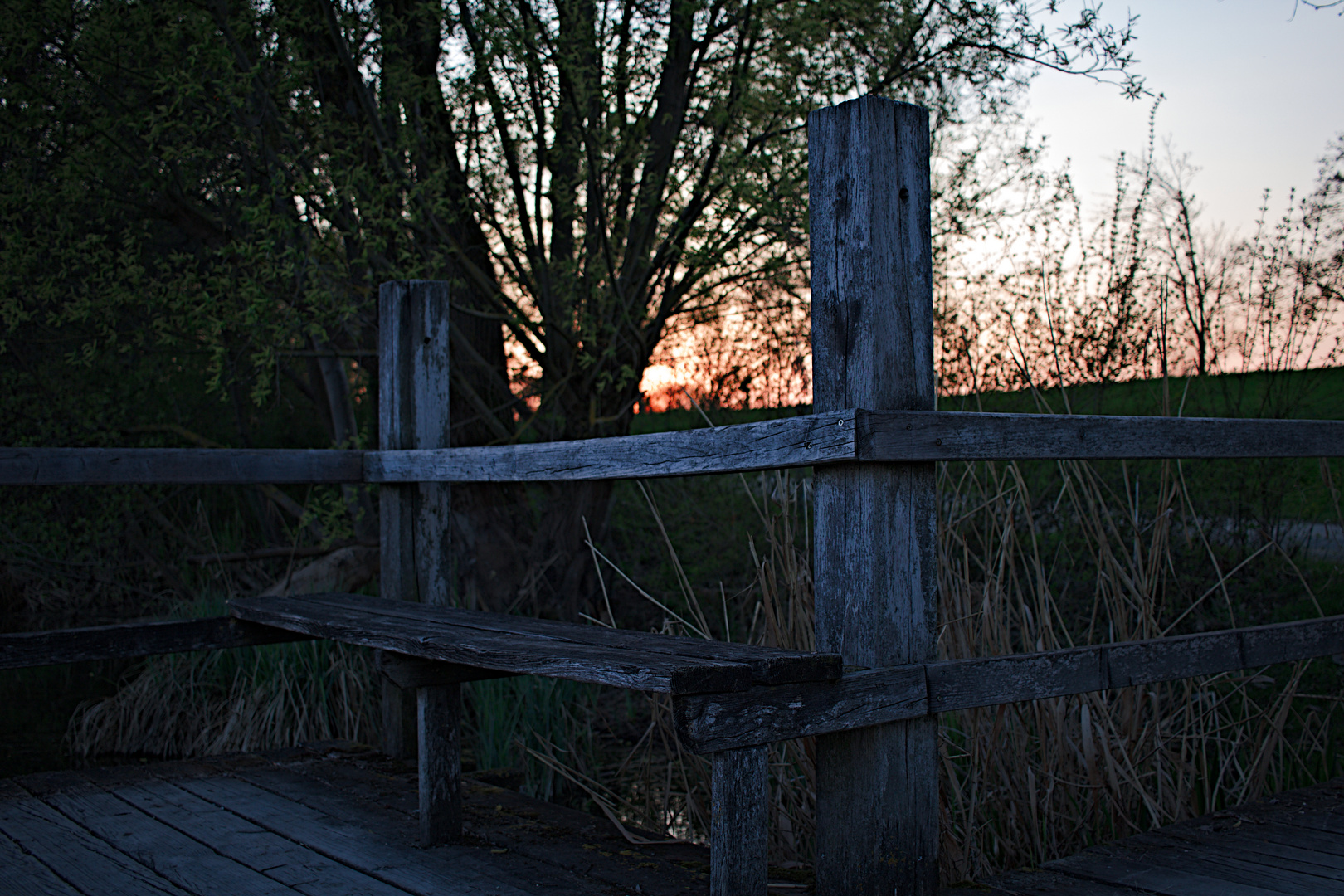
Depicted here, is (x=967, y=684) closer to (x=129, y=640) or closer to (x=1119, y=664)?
(x=1119, y=664)

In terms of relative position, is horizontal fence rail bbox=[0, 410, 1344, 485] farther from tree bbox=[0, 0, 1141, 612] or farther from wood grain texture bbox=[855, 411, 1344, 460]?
tree bbox=[0, 0, 1141, 612]

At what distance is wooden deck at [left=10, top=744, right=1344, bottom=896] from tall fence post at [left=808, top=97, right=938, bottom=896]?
0.91 feet

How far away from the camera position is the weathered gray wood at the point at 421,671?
2.69 m

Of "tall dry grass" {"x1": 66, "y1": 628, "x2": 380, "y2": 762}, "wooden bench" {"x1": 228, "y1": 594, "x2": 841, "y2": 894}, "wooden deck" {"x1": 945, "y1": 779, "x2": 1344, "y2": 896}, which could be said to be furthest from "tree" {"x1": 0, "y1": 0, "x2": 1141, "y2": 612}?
"wooden deck" {"x1": 945, "y1": 779, "x2": 1344, "y2": 896}

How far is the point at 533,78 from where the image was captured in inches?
220

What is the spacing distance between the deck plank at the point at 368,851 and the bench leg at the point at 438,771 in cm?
5

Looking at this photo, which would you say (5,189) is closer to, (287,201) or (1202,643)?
(287,201)

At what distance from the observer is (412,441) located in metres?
3.79

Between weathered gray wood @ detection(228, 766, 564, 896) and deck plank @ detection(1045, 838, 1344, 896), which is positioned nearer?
deck plank @ detection(1045, 838, 1344, 896)

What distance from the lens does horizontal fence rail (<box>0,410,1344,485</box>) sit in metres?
2.16

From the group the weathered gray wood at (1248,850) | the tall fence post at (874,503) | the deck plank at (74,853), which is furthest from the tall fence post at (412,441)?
the weathered gray wood at (1248,850)

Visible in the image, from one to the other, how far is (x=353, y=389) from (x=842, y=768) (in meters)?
7.65

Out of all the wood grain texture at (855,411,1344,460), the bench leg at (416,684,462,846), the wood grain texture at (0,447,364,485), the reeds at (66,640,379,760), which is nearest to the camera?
the wood grain texture at (855,411,1344,460)

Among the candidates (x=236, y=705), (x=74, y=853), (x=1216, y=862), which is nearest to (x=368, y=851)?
(x=74, y=853)
